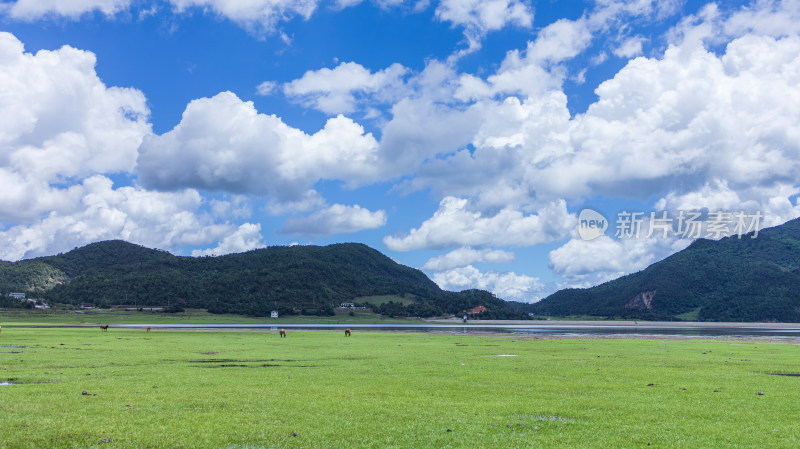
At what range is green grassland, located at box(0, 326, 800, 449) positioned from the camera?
14.3 meters

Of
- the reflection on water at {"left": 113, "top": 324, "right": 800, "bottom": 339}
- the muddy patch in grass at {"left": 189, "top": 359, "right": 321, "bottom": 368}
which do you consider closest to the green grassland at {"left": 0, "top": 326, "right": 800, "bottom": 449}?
the muddy patch in grass at {"left": 189, "top": 359, "right": 321, "bottom": 368}

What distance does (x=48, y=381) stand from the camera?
79.5 ft

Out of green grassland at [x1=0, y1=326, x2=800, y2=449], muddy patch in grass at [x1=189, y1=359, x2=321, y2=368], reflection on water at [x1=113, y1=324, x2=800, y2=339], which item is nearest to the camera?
green grassland at [x1=0, y1=326, x2=800, y2=449]

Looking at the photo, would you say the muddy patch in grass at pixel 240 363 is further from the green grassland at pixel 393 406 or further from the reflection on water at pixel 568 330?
the reflection on water at pixel 568 330

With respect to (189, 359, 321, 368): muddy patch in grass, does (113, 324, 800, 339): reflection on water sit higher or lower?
lower

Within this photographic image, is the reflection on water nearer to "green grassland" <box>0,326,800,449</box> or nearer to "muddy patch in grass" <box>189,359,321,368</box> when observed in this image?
"muddy patch in grass" <box>189,359,321,368</box>

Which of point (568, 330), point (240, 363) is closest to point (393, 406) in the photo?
point (240, 363)

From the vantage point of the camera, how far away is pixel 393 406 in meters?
18.8

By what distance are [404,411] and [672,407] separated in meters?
9.99

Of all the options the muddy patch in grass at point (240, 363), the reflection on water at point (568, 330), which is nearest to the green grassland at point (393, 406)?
the muddy patch in grass at point (240, 363)

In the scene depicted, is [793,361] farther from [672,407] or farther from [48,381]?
[48,381]

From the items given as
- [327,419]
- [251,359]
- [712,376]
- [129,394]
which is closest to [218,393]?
[129,394]

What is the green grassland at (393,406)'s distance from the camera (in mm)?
14344

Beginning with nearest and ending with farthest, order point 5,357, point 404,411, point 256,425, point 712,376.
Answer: point 256,425
point 404,411
point 712,376
point 5,357
